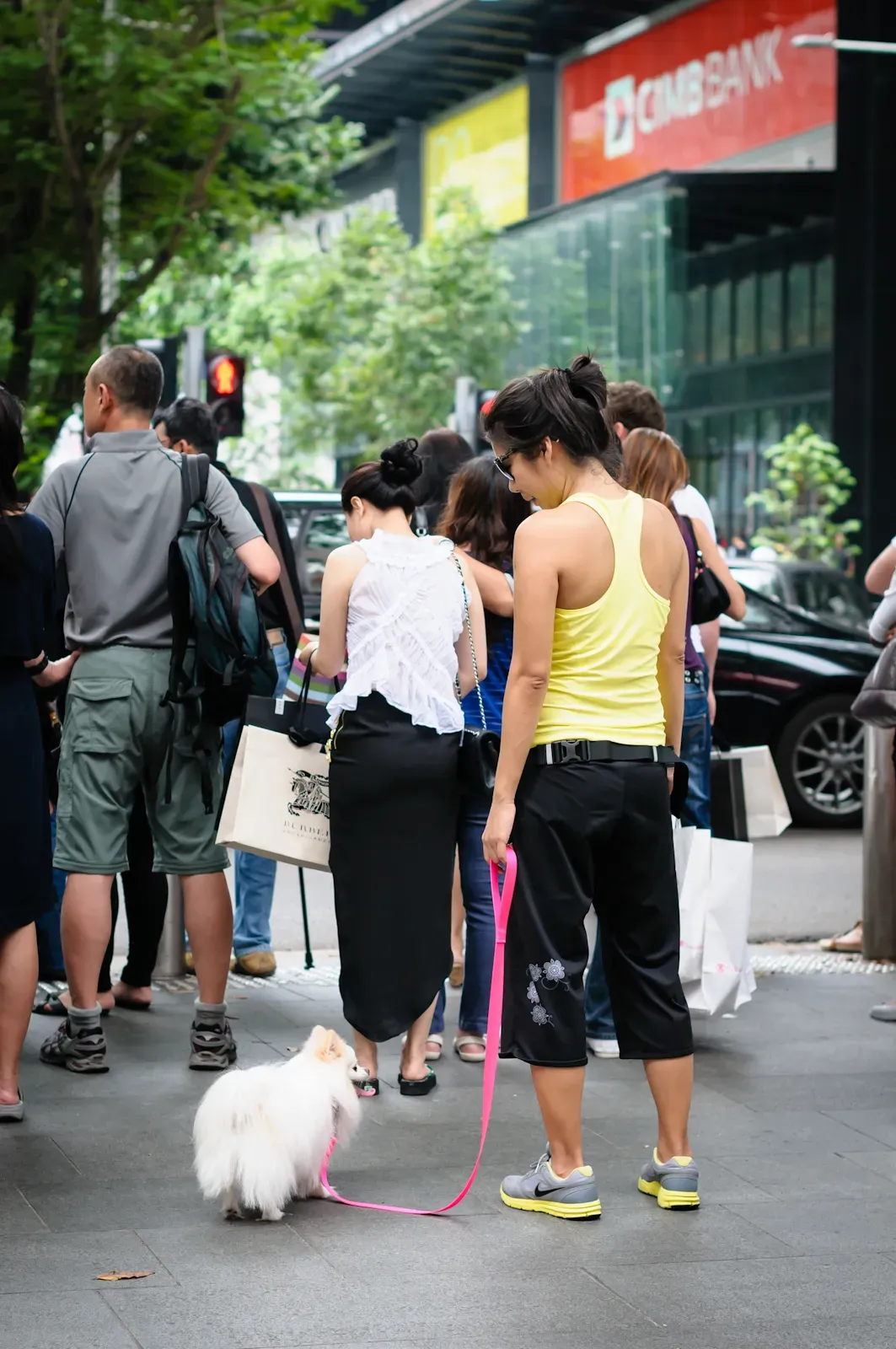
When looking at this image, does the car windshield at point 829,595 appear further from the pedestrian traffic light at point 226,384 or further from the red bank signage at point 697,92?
the red bank signage at point 697,92

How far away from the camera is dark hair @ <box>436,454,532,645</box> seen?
6062mm

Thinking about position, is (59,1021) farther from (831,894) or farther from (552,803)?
(831,894)

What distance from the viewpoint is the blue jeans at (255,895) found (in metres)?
7.48

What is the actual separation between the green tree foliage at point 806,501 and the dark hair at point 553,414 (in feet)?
75.1

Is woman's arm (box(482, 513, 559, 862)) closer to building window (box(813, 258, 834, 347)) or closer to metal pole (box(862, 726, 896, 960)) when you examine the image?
metal pole (box(862, 726, 896, 960))

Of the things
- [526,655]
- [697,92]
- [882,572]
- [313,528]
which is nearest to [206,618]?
[526,655]

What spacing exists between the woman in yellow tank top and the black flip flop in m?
1.08

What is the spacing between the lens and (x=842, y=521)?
101 feet

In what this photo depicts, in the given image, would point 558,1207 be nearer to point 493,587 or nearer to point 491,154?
point 493,587

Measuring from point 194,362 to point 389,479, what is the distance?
10384mm

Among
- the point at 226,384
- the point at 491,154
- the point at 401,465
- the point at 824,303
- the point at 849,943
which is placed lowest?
the point at 849,943

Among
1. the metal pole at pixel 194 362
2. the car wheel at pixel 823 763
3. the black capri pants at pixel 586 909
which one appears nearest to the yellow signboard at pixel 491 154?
the metal pole at pixel 194 362

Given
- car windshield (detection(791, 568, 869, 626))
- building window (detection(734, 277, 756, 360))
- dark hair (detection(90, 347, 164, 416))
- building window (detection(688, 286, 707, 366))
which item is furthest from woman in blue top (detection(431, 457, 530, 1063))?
building window (detection(688, 286, 707, 366))

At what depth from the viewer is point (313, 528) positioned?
12414 mm
